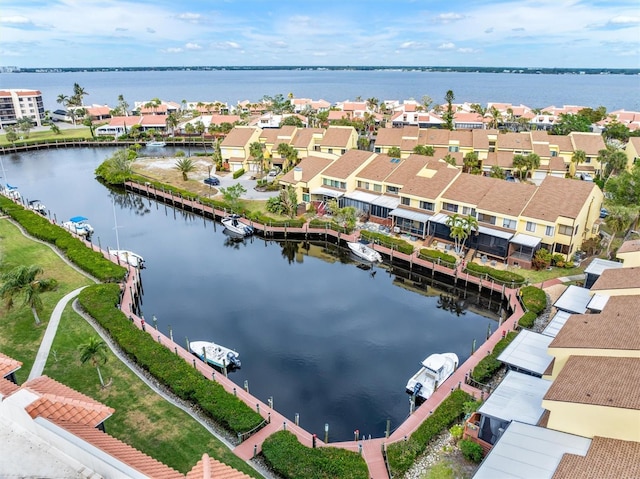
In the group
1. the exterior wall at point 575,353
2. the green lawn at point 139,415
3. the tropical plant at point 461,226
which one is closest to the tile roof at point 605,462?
the exterior wall at point 575,353

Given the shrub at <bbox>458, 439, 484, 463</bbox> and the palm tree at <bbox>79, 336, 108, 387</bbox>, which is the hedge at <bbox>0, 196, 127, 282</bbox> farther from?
the shrub at <bbox>458, 439, 484, 463</bbox>

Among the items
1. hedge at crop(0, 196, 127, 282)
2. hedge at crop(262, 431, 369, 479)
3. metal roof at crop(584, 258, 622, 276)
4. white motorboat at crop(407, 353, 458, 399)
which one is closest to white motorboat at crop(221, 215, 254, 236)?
hedge at crop(0, 196, 127, 282)

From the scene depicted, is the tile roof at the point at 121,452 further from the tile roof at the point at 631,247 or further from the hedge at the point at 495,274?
the tile roof at the point at 631,247

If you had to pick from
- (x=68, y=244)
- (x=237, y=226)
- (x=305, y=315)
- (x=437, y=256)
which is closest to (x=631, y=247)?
(x=437, y=256)

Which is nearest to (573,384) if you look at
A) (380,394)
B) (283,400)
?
(380,394)

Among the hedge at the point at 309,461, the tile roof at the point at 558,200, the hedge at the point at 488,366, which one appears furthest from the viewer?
the tile roof at the point at 558,200

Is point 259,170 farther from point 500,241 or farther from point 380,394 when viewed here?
point 380,394
